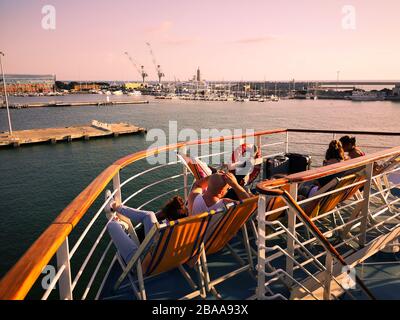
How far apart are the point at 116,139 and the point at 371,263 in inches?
1293

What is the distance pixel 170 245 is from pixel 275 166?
2.83 metres

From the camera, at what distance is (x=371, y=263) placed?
301 centimetres

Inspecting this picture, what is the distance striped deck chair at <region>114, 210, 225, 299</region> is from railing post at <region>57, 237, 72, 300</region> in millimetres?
428

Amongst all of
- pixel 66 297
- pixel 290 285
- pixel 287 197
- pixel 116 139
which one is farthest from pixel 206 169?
pixel 116 139

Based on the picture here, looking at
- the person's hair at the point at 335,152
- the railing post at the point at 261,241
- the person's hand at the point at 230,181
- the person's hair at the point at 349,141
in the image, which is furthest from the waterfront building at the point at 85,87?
the railing post at the point at 261,241

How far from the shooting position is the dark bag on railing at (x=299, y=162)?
4.56 metres

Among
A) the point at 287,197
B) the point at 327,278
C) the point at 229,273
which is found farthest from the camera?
the point at 229,273

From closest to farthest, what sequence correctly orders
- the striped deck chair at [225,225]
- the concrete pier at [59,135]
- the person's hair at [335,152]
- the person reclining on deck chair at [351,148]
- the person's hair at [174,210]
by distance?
1. the striped deck chair at [225,225]
2. the person's hair at [174,210]
3. the person's hair at [335,152]
4. the person reclining on deck chair at [351,148]
5. the concrete pier at [59,135]

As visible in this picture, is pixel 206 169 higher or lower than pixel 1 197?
higher

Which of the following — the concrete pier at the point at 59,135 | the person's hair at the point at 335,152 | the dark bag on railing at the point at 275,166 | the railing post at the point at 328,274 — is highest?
the person's hair at the point at 335,152

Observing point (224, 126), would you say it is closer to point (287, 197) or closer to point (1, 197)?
point (1, 197)

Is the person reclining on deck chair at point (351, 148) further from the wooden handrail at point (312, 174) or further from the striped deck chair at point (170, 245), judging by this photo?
the striped deck chair at point (170, 245)

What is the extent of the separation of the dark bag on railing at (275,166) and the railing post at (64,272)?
3258mm

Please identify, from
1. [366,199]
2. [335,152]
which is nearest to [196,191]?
[366,199]
